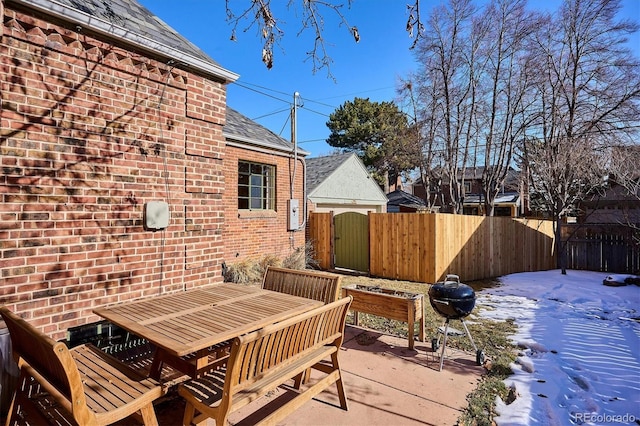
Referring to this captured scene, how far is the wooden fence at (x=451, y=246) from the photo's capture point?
27.9 feet

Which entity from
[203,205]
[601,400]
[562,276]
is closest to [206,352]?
[203,205]

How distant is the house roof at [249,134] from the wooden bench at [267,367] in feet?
20.7

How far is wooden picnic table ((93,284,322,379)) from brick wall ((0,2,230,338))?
0.49m

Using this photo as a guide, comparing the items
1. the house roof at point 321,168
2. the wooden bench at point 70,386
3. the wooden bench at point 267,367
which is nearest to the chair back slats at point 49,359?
the wooden bench at point 70,386

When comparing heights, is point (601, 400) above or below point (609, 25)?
below

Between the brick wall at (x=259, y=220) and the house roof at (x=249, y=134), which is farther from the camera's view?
the house roof at (x=249, y=134)

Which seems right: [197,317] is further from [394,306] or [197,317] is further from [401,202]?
[401,202]

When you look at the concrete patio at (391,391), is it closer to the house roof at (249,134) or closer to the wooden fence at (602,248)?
the house roof at (249,134)

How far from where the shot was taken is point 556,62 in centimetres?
1129

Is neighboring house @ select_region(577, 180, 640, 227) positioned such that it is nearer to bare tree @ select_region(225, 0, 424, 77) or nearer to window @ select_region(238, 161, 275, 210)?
window @ select_region(238, 161, 275, 210)

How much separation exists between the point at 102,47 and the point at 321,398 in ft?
13.1

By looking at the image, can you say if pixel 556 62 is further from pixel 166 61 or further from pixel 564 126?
pixel 166 61

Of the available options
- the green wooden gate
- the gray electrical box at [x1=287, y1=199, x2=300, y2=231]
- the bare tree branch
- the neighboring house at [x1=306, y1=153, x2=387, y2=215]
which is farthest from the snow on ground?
the neighboring house at [x1=306, y1=153, x2=387, y2=215]

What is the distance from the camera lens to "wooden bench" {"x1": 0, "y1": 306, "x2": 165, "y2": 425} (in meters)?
1.77
